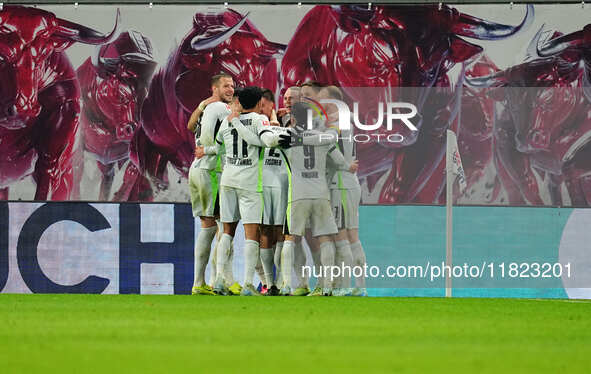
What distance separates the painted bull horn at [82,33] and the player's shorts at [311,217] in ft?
16.0

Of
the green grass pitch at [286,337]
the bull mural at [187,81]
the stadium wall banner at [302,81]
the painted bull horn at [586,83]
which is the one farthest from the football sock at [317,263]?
the painted bull horn at [586,83]

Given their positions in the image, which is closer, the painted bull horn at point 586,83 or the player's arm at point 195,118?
the player's arm at point 195,118

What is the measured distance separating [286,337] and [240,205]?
487 cm

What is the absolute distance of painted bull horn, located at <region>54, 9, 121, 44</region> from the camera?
1498 cm

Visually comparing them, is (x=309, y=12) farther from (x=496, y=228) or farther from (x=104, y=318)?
(x=104, y=318)

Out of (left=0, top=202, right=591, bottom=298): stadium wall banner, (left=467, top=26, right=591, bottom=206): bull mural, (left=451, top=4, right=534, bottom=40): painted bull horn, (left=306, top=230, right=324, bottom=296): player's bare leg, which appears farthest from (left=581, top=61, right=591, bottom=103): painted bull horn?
(left=306, top=230, right=324, bottom=296): player's bare leg

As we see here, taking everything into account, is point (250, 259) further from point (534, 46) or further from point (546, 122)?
point (534, 46)

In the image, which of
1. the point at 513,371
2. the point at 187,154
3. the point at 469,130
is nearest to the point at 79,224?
the point at 187,154

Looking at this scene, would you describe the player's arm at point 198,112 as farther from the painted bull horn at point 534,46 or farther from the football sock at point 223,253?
the painted bull horn at point 534,46

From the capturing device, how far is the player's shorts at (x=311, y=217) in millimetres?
11070

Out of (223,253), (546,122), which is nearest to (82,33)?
(223,253)

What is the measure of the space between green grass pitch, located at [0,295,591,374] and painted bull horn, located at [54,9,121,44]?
5.93 metres

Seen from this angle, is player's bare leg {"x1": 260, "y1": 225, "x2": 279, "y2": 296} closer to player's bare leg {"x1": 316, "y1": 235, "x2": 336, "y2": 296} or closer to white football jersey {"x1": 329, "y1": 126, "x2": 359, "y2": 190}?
player's bare leg {"x1": 316, "y1": 235, "x2": 336, "y2": 296}

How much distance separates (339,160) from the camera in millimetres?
11273
